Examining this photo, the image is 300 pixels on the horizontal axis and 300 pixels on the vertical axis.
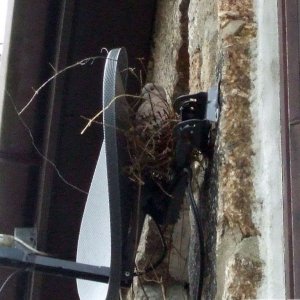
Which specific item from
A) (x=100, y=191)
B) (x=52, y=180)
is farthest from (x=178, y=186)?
(x=52, y=180)

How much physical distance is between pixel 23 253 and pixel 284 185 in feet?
2.09

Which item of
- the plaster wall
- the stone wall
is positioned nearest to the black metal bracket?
the stone wall

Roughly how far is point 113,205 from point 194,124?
11.1 inches

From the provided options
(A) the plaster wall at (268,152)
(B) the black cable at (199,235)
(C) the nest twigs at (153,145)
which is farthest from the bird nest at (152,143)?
(A) the plaster wall at (268,152)

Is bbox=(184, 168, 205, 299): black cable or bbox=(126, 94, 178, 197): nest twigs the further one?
bbox=(126, 94, 178, 197): nest twigs

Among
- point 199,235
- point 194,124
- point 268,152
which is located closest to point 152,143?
point 194,124

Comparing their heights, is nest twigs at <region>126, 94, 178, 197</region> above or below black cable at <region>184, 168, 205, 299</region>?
above

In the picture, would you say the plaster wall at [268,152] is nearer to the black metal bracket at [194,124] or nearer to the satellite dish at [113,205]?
the black metal bracket at [194,124]

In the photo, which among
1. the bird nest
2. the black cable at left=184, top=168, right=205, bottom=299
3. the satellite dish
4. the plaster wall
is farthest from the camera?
the bird nest

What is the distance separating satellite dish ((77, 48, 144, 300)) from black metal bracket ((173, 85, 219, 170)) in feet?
0.39

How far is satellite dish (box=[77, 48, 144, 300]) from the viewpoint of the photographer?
1.70 metres

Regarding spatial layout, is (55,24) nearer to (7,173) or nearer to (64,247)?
(7,173)

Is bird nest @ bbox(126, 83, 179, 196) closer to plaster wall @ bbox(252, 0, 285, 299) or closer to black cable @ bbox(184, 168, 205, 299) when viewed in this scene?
black cable @ bbox(184, 168, 205, 299)

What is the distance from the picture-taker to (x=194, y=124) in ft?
6.12
